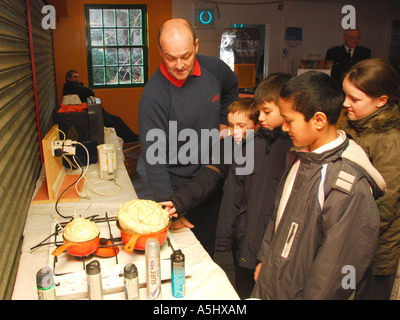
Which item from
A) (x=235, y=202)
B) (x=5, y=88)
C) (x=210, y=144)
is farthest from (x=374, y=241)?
(x=5, y=88)

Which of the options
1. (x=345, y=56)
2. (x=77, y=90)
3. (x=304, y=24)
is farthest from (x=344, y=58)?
(x=77, y=90)

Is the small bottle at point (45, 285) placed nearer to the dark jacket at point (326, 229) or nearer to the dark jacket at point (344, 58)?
the dark jacket at point (326, 229)

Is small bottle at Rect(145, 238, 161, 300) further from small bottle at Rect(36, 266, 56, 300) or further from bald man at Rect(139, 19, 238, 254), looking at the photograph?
bald man at Rect(139, 19, 238, 254)

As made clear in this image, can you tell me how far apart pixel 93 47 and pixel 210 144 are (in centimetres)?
533

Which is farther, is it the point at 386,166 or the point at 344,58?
the point at 344,58

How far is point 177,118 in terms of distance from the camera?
1996 mm

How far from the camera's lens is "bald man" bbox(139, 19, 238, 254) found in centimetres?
190

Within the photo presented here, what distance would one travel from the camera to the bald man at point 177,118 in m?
1.90

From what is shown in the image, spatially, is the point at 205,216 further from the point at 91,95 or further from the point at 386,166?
the point at 91,95

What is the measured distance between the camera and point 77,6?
627 centimetres

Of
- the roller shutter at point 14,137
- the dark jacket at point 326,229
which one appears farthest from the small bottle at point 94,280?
the dark jacket at point 326,229

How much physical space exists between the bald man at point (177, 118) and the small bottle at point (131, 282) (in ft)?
3.09

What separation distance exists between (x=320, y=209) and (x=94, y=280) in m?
0.84
